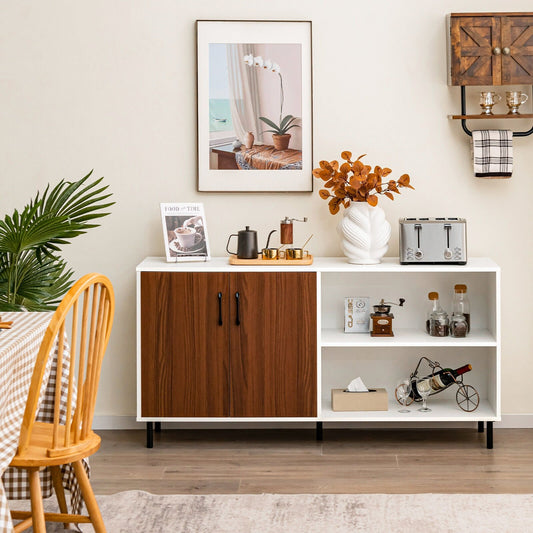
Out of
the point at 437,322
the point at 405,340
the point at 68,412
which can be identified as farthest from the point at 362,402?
the point at 68,412

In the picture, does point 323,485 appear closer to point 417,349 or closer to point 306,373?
point 306,373

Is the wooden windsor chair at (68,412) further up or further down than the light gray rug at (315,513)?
further up

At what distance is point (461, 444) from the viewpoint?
142 inches

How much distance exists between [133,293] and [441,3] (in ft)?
6.66

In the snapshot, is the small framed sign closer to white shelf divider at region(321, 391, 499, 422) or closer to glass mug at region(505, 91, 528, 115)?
white shelf divider at region(321, 391, 499, 422)

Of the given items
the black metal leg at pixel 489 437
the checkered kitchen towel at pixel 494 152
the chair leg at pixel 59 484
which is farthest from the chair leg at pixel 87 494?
the checkered kitchen towel at pixel 494 152

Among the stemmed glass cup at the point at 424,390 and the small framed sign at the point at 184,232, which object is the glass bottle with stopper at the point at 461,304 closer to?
the stemmed glass cup at the point at 424,390

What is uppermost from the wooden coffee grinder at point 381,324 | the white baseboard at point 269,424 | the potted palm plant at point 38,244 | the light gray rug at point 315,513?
the potted palm plant at point 38,244

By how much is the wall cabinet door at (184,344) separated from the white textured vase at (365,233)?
1.95 ft

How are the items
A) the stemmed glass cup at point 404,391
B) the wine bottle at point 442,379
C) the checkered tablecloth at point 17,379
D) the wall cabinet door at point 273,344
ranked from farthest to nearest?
the stemmed glass cup at point 404,391 → the wine bottle at point 442,379 → the wall cabinet door at point 273,344 → the checkered tablecloth at point 17,379

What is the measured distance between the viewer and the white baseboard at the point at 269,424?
12.6ft

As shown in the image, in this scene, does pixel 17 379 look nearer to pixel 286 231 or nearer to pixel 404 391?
pixel 286 231

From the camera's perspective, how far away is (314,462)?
3.36 metres

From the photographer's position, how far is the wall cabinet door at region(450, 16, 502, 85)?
3.61 meters
